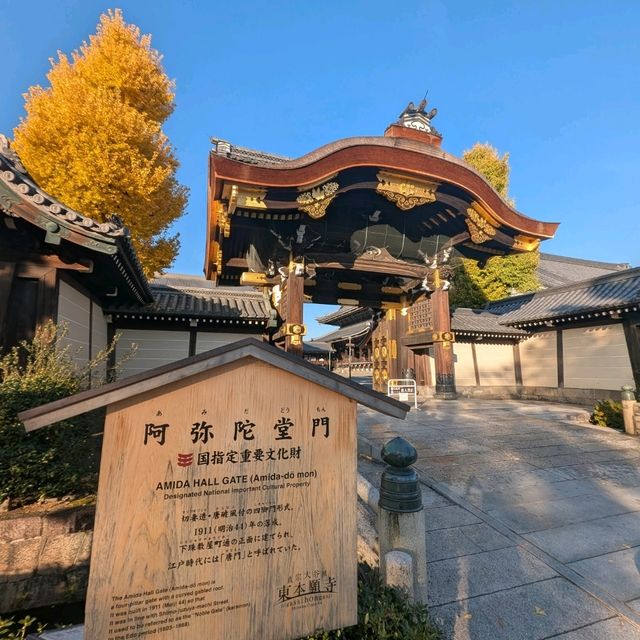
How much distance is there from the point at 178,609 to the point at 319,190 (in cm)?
813

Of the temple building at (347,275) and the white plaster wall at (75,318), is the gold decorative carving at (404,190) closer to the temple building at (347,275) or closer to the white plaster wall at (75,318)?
the temple building at (347,275)

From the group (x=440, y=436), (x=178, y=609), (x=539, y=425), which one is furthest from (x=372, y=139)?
(x=178, y=609)

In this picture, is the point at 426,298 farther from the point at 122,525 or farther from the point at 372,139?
the point at 122,525

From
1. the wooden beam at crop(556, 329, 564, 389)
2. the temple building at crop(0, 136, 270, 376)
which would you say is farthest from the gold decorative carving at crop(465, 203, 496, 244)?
the wooden beam at crop(556, 329, 564, 389)

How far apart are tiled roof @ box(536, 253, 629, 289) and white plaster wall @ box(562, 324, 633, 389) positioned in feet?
46.0

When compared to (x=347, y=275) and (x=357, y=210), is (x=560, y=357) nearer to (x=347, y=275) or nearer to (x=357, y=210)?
(x=347, y=275)

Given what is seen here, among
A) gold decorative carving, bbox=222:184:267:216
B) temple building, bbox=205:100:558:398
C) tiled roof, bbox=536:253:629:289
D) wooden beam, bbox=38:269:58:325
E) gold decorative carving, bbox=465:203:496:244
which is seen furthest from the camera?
tiled roof, bbox=536:253:629:289

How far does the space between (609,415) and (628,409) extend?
33.6 inches

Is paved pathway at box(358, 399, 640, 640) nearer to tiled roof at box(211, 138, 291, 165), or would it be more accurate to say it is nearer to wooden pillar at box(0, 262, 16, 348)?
wooden pillar at box(0, 262, 16, 348)

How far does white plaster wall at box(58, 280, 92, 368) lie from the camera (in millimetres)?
6363

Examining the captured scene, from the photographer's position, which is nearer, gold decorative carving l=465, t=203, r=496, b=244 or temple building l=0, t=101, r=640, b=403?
temple building l=0, t=101, r=640, b=403

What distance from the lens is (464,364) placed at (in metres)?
15.6

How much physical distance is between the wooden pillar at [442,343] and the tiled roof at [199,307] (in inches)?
223

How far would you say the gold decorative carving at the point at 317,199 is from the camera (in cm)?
830
